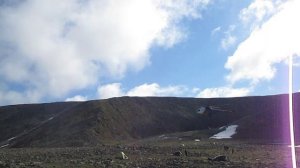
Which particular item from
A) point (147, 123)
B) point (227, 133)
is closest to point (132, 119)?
point (147, 123)

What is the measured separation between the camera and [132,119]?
12444 centimetres

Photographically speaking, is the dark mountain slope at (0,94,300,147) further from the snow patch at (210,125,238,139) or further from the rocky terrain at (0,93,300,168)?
the snow patch at (210,125,238,139)

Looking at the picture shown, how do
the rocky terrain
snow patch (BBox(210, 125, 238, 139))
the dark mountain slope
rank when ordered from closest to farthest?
the rocky terrain → snow patch (BBox(210, 125, 238, 139)) → the dark mountain slope

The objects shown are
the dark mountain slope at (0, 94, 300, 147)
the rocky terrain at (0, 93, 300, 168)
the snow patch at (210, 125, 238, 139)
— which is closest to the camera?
the rocky terrain at (0, 93, 300, 168)

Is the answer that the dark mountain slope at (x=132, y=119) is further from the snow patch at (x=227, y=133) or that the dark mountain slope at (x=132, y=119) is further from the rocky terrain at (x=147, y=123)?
the snow patch at (x=227, y=133)

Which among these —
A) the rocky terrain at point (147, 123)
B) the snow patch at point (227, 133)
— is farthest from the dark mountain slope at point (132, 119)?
the snow patch at point (227, 133)

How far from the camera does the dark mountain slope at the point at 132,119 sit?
343 feet

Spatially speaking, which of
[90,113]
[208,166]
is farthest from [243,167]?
[90,113]

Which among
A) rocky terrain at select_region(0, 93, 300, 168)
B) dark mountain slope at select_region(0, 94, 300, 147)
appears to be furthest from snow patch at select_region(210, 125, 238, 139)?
dark mountain slope at select_region(0, 94, 300, 147)

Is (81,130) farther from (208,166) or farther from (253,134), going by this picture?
(208,166)

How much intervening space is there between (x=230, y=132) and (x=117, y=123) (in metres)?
27.9

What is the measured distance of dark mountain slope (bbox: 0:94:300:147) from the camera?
343 feet

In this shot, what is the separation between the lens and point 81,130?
105188 millimetres

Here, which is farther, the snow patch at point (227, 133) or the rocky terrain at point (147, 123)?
the snow patch at point (227, 133)
